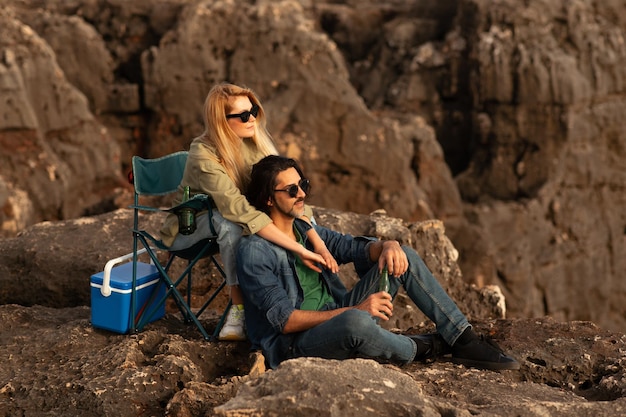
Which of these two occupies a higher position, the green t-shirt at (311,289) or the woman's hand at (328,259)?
the woman's hand at (328,259)

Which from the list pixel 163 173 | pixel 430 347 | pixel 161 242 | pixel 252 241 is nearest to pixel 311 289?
pixel 252 241

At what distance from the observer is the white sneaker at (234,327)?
154 inches

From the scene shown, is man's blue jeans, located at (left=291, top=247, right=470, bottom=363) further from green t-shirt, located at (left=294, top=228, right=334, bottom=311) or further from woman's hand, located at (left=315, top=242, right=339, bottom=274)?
woman's hand, located at (left=315, top=242, right=339, bottom=274)

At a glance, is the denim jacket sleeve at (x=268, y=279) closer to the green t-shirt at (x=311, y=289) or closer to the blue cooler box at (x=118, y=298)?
the green t-shirt at (x=311, y=289)

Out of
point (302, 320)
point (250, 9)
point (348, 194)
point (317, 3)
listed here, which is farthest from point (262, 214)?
point (317, 3)

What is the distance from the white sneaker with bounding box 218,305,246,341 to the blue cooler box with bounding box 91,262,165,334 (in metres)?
0.45

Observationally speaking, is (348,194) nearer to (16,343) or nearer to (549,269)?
(549,269)

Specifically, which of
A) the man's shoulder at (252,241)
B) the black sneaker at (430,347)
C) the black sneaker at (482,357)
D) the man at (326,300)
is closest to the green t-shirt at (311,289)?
the man at (326,300)

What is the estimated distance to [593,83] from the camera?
1387 centimetres

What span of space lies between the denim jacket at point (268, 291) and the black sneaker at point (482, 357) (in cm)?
65

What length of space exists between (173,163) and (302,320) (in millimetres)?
1406

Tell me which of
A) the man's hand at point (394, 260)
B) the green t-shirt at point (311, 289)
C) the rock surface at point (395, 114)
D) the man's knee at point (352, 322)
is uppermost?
the man's hand at point (394, 260)

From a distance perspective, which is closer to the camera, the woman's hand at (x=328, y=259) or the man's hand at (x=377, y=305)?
the man's hand at (x=377, y=305)

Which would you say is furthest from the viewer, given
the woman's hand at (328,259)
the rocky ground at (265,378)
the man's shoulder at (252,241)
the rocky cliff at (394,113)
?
the rocky cliff at (394,113)
